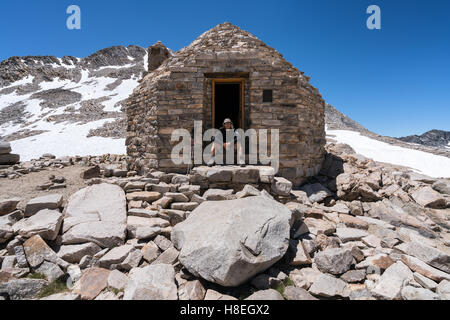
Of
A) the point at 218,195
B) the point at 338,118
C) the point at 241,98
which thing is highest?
the point at 338,118

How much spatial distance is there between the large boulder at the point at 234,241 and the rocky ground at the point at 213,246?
18 mm

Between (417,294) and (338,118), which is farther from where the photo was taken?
(338,118)

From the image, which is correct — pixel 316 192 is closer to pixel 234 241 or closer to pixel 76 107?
pixel 234 241

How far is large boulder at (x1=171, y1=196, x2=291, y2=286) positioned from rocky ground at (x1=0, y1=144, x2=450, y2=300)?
0.02 metres

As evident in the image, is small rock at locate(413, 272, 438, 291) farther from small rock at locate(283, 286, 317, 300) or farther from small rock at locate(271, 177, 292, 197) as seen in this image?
small rock at locate(271, 177, 292, 197)

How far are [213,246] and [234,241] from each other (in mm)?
319

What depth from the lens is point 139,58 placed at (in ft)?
287

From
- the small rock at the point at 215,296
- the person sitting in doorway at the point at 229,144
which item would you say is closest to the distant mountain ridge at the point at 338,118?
the person sitting in doorway at the point at 229,144

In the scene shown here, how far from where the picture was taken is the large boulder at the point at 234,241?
2967 mm

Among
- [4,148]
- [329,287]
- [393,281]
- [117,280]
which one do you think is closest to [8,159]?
[4,148]

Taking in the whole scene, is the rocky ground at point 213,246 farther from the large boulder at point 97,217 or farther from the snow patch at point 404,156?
the snow patch at point 404,156

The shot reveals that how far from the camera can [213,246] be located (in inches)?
122

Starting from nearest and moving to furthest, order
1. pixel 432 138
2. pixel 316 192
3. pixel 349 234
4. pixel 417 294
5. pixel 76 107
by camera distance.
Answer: pixel 417 294, pixel 349 234, pixel 316 192, pixel 432 138, pixel 76 107
